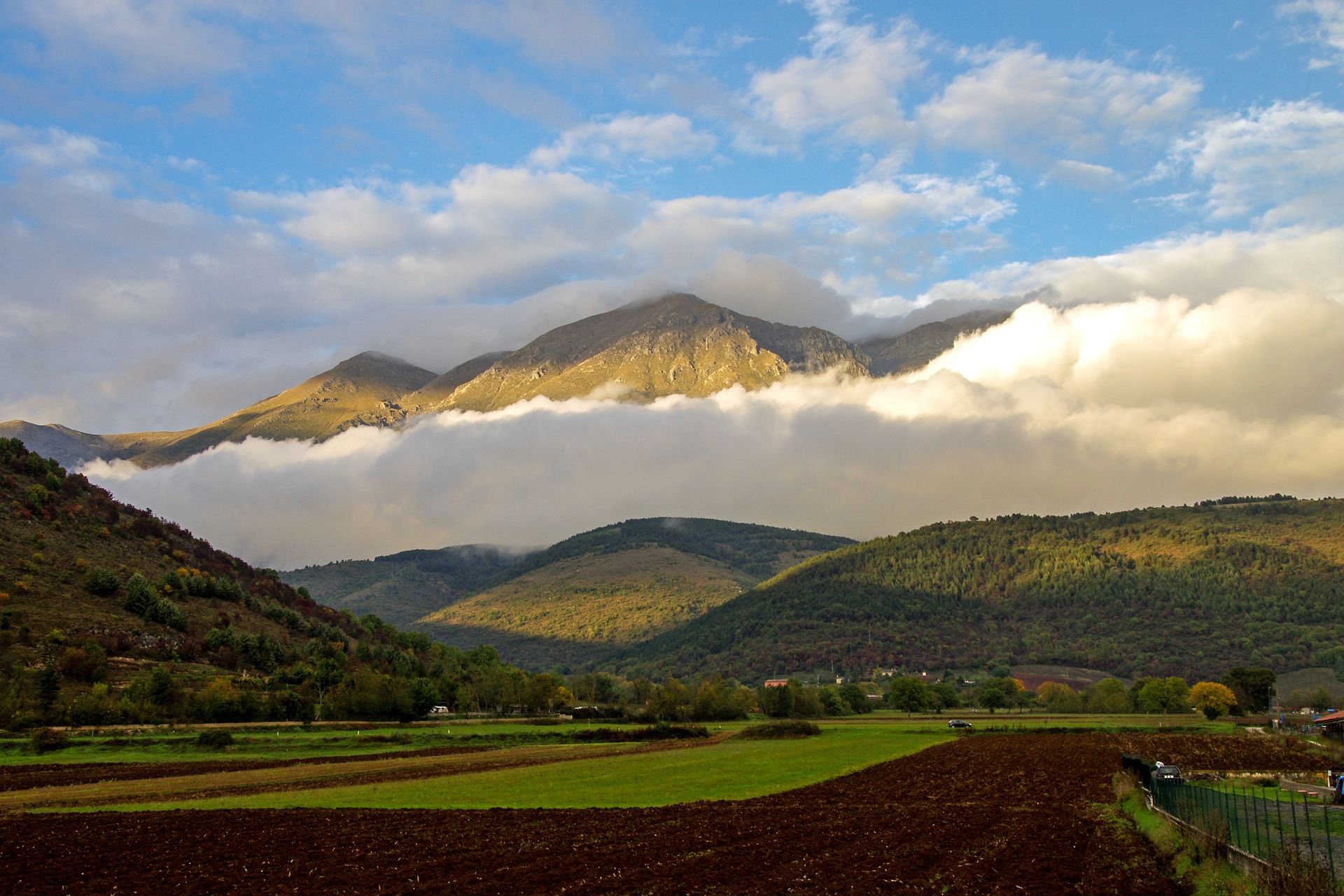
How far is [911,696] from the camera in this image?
172625 millimetres

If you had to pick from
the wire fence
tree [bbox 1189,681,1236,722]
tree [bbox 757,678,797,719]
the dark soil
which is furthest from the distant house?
tree [bbox 757,678,797,719]

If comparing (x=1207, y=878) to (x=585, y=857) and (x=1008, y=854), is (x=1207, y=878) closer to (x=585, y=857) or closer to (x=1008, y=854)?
(x=1008, y=854)

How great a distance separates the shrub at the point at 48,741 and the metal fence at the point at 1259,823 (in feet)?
238

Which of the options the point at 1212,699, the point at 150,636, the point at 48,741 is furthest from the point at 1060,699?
the point at 48,741

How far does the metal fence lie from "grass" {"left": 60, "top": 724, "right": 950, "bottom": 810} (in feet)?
69.1

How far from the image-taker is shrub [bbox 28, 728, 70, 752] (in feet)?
240

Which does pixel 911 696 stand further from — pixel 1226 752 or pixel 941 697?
pixel 1226 752

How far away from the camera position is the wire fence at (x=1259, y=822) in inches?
914

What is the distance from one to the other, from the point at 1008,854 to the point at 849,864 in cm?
500

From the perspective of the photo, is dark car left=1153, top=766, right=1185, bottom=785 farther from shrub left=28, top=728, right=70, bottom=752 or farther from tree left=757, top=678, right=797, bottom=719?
tree left=757, top=678, right=797, bottom=719

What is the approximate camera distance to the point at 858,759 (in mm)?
74312

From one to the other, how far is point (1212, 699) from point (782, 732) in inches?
3161

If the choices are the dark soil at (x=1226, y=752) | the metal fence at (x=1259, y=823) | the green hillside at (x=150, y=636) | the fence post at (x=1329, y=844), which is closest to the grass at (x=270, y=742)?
the green hillside at (x=150, y=636)

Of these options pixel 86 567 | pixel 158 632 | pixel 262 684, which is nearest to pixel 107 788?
pixel 262 684
